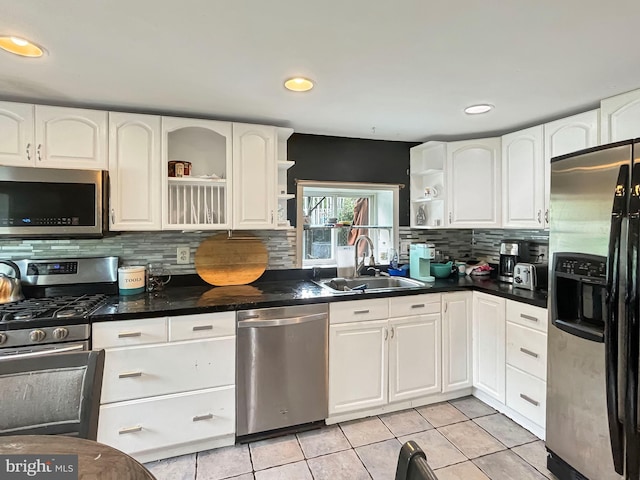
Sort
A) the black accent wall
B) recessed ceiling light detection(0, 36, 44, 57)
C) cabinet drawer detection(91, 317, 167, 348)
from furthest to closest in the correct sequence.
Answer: the black accent wall < cabinet drawer detection(91, 317, 167, 348) < recessed ceiling light detection(0, 36, 44, 57)

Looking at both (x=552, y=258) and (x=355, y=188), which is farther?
(x=355, y=188)

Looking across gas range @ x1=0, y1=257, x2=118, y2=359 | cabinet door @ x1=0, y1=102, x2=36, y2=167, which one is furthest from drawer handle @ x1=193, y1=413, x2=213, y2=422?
cabinet door @ x1=0, y1=102, x2=36, y2=167

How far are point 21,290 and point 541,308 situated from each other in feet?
10.5

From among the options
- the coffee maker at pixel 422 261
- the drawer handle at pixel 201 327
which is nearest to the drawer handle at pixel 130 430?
the drawer handle at pixel 201 327

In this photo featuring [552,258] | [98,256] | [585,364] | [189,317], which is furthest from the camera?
[98,256]

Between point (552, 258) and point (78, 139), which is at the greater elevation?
point (78, 139)

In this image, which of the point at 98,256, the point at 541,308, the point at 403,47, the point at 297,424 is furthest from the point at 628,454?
the point at 98,256

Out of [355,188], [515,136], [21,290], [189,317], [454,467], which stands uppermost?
[515,136]

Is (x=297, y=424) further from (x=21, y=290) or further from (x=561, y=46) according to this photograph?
(x=561, y=46)

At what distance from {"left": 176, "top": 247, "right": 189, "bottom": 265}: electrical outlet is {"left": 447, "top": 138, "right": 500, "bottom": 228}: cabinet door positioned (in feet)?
7.11

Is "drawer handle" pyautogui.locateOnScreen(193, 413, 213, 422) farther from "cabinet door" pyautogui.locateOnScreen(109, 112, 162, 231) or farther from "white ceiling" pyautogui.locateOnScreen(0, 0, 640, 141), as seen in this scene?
"white ceiling" pyautogui.locateOnScreen(0, 0, 640, 141)

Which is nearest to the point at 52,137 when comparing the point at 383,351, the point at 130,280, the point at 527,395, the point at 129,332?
the point at 130,280

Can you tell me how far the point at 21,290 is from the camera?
2135 mm

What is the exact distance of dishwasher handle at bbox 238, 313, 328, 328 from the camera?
2.12 m
